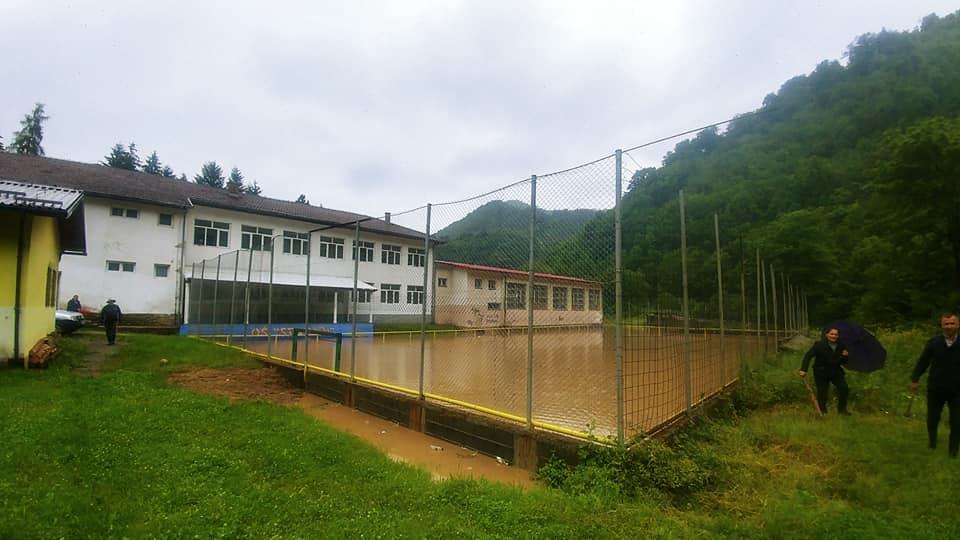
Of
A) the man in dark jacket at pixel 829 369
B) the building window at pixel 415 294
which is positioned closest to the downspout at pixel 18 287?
the building window at pixel 415 294

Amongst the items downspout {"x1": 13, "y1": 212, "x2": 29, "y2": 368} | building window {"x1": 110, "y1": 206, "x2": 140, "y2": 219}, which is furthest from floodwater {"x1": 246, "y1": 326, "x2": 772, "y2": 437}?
building window {"x1": 110, "y1": 206, "x2": 140, "y2": 219}

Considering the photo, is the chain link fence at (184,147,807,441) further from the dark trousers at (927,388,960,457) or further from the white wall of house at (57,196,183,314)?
the white wall of house at (57,196,183,314)

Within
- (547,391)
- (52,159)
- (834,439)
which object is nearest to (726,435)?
(834,439)

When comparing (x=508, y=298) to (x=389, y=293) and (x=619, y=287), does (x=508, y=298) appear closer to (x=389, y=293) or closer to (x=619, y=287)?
(x=619, y=287)

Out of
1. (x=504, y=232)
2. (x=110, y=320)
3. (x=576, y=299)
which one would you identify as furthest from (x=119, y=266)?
(x=576, y=299)

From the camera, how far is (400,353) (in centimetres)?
1434

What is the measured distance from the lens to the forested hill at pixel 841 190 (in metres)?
8.07

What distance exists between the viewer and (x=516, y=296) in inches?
213

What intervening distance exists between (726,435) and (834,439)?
1.03m

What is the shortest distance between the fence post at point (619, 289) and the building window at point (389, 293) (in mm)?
24159

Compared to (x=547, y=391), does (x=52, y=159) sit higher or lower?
higher

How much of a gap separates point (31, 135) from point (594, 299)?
60.7m

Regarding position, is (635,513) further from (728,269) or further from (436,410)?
(728,269)

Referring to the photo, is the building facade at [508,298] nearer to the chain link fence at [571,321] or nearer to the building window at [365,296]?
the chain link fence at [571,321]
